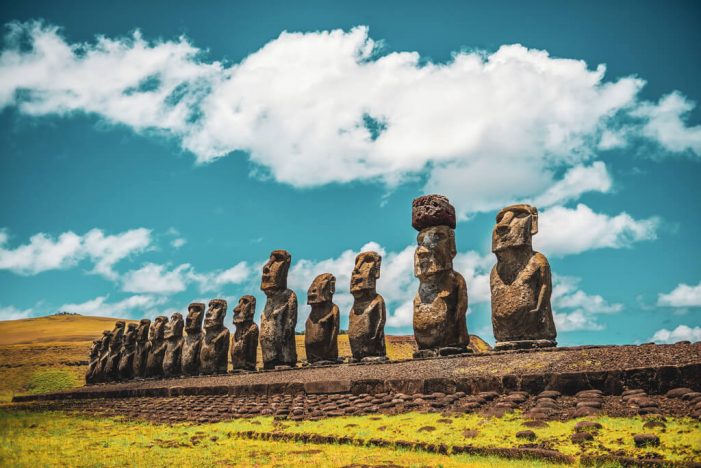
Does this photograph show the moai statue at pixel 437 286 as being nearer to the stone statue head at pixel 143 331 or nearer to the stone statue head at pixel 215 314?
the stone statue head at pixel 215 314

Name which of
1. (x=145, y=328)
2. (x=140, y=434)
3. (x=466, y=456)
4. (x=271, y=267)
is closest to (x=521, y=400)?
(x=466, y=456)

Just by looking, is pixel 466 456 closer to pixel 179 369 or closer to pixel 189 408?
pixel 189 408

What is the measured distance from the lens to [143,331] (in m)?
28.3

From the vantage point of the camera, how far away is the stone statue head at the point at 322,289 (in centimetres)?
1816

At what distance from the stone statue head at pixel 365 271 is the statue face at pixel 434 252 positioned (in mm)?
2009

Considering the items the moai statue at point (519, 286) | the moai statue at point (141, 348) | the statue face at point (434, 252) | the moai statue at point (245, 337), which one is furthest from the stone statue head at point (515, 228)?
the moai statue at point (141, 348)

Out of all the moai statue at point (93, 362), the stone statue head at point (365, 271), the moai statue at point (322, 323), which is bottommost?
the moai statue at point (93, 362)

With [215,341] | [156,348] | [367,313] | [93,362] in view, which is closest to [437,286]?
[367,313]

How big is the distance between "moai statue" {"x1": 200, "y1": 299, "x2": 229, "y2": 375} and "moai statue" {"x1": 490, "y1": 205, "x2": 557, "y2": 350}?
12.0 meters

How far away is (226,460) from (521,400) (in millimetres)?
4354

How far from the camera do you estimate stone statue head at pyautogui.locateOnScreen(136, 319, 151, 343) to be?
2814 cm

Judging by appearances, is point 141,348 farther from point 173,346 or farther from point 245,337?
point 245,337

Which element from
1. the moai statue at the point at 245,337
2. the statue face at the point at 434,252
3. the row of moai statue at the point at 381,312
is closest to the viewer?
the row of moai statue at the point at 381,312

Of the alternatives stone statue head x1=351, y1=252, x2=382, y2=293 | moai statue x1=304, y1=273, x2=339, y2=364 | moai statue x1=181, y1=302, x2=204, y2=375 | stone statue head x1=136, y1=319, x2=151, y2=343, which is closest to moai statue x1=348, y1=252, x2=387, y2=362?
stone statue head x1=351, y1=252, x2=382, y2=293
